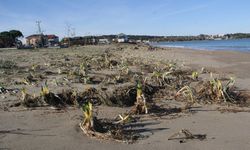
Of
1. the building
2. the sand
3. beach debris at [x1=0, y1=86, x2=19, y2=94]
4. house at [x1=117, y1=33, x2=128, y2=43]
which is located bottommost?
house at [x1=117, y1=33, x2=128, y2=43]

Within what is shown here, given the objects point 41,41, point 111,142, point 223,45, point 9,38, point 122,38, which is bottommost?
point 122,38

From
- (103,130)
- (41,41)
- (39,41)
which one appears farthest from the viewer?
(39,41)

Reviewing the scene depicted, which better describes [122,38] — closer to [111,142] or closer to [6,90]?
[6,90]

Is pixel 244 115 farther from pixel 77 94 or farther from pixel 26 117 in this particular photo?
pixel 26 117

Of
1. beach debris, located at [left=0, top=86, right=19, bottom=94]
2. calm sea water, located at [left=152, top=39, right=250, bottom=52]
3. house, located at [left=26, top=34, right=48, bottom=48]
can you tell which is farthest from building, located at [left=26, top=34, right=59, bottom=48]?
beach debris, located at [left=0, top=86, right=19, bottom=94]

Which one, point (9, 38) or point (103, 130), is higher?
point (103, 130)

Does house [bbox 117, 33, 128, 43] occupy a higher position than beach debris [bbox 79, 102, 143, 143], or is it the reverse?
beach debris [bbox 79, 102, 143, 143]

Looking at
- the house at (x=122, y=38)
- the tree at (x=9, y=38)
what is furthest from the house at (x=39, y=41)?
the house at (x=122, y=38)

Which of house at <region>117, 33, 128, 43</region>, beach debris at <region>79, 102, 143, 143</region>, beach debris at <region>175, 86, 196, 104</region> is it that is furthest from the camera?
house at <region>117, 33, 128, 43</region>

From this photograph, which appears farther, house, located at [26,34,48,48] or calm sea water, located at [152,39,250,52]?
house, located at [26,34,48,48]

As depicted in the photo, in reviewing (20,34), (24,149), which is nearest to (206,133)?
(24,149)

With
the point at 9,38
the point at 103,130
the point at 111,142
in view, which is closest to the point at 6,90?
the point at 103,130

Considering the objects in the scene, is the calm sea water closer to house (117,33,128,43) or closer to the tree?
house (117,33,128,43)

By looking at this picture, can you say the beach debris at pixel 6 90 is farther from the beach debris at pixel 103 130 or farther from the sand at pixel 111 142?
the beach debris at pixel 103 130
